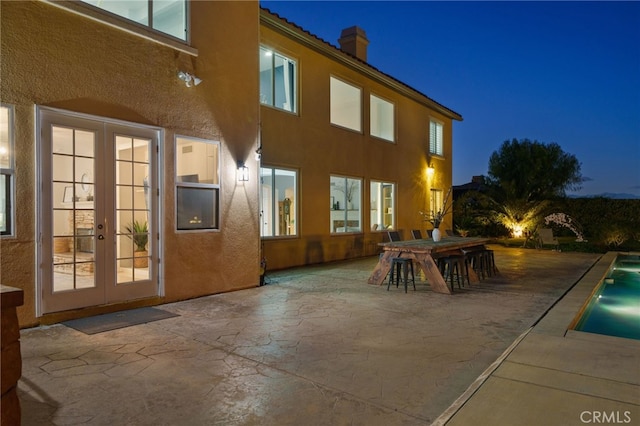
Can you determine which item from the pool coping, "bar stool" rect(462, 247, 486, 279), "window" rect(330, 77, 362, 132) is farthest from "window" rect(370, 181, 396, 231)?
the pool coping

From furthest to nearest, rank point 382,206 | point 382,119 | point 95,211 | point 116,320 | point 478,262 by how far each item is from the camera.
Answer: point 382,119 → point 382,206 → point 478,262 → point 95,211 → point 116,320

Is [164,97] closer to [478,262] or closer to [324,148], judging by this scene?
[324,148]

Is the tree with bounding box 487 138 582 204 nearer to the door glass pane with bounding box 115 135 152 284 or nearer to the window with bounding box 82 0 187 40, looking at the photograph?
the window with bounding box 82 0 187 40

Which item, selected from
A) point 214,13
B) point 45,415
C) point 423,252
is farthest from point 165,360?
point 214,13

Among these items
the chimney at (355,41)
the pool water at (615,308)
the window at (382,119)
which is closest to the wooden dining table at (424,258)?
the pool water at (615,308)

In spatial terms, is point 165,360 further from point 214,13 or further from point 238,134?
point 214,13

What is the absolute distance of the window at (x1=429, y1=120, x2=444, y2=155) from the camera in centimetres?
1725

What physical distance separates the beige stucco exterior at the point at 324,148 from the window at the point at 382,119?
197 mm

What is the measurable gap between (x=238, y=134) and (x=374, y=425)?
19.1ft

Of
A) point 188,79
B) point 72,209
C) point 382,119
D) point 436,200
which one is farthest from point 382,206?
point 72,209

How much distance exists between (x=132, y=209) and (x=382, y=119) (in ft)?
33.5

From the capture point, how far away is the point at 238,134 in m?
7.54

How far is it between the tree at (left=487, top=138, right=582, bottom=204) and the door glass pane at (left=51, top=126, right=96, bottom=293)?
694 inches

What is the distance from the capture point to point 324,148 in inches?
456
